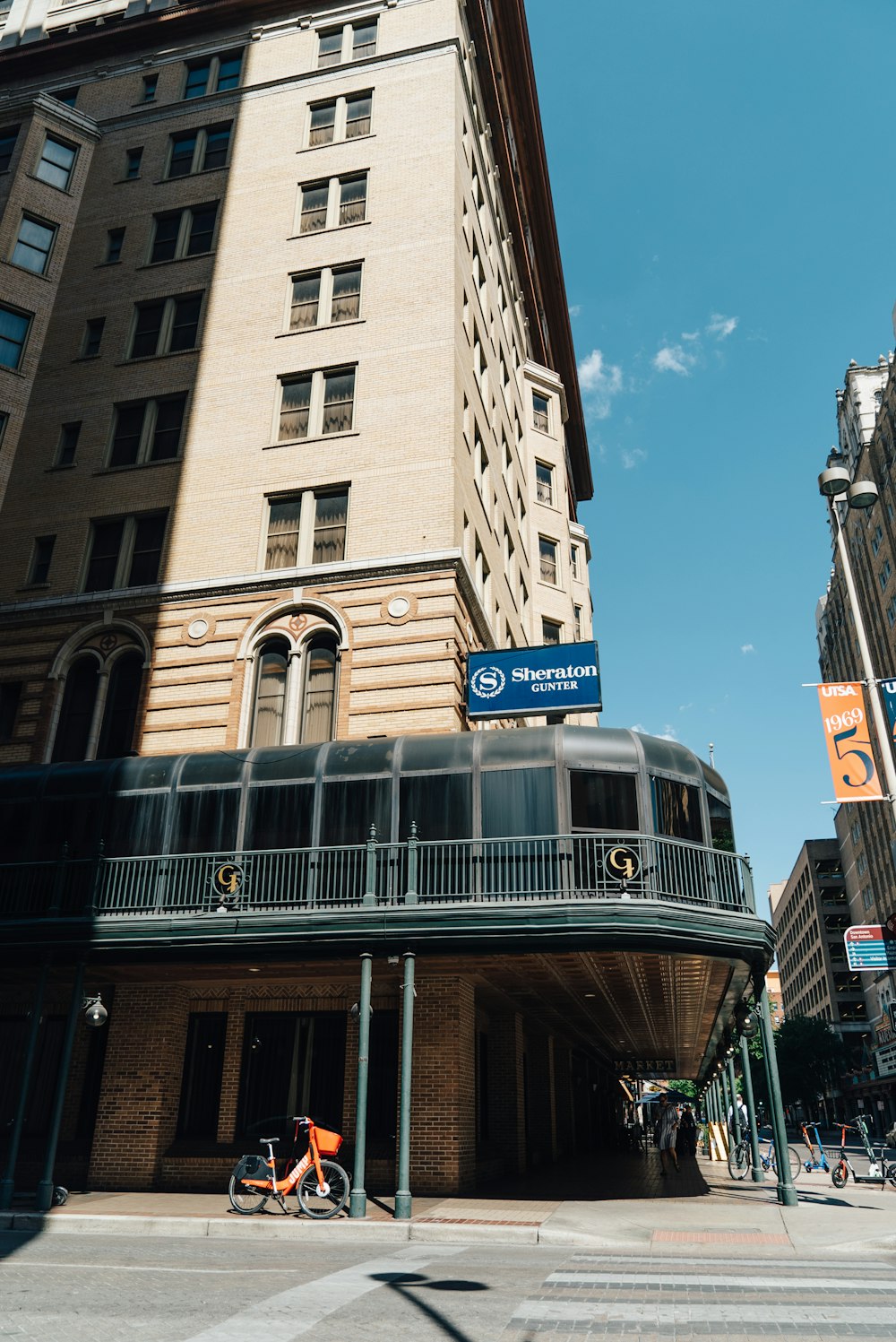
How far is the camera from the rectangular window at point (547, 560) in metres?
39.3

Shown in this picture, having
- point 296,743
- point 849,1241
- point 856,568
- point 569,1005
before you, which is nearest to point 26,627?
point 296,743

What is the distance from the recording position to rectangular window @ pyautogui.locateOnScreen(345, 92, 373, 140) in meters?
28.6

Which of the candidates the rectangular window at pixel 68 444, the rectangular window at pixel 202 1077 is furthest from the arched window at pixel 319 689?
the rectangular window at pixel 68 444

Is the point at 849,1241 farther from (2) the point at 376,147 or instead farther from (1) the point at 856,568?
(1) the point at 856,568

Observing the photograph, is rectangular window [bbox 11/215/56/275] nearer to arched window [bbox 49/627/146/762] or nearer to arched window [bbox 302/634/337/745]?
arched window [bbox 49/627/146/762]

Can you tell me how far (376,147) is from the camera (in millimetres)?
27938

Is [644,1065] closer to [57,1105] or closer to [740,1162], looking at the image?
[740,1162]

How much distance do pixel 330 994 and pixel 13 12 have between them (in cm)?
4023

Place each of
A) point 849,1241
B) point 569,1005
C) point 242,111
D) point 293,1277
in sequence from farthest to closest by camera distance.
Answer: point 242,111 → point 569,1005 → point 849,1241 → point 293,1277

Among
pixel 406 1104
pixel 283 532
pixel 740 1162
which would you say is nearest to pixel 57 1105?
pixel 406 1104

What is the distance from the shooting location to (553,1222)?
44.1 ft

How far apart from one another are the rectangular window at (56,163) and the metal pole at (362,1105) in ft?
91.0

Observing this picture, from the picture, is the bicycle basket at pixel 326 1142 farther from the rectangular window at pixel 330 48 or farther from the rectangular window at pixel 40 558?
the rectangular window at pixel 330 48

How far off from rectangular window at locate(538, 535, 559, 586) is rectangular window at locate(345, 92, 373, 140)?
665 inches
